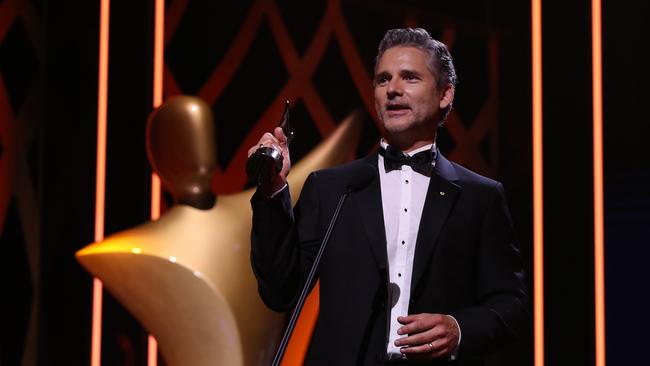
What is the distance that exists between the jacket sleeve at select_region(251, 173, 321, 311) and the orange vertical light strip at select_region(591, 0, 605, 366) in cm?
113

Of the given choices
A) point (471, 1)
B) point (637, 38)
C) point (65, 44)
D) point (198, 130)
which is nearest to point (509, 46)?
point (471, 1)

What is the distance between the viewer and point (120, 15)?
2379 millimetres

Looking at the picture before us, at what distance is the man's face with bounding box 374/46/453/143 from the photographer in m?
1.22

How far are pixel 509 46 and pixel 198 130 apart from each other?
92 cm

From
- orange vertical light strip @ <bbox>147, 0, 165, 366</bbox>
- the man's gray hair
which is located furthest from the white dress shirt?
orange vertical light strip @ <bbox>147, 0, 165, 366</bbox>

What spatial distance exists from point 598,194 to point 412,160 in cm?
104

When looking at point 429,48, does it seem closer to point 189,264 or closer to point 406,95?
point 406,95

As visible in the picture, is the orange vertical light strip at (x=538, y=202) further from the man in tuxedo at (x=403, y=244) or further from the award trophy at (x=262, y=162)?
the award trophy at (x=262, y=162)

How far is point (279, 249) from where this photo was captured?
1.13m

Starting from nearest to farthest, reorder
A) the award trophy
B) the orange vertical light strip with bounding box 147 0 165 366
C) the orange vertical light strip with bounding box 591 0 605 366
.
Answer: the award trophy, the orange vertical light strip with bounding box 591 0 605 366, the orange vertical light strip with bounding box 147 0 165 366

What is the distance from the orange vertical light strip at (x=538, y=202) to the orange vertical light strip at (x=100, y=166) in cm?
118

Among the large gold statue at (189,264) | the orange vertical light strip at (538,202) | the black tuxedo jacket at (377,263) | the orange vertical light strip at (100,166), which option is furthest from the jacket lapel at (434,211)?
the orange vertical light strip at (100,166)

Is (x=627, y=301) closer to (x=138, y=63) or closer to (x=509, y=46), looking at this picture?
(x=509, y=46)

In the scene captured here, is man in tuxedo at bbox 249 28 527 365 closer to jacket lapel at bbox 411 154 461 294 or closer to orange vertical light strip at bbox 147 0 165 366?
jacket lapel at bbox 411 154 461 294
